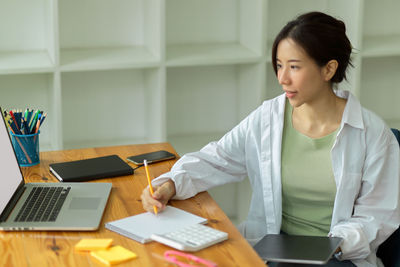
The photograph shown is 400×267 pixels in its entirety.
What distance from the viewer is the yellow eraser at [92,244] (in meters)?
1.45

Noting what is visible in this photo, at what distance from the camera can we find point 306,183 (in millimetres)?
1950

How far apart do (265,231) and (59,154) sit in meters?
0.77

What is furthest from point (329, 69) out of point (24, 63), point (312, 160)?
point (24, 63)

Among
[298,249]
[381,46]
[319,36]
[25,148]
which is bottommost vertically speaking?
[298,249]

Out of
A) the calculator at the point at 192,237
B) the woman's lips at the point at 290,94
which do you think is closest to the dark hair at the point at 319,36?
the woman's lips at the point at 290,94

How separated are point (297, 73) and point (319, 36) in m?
0.13

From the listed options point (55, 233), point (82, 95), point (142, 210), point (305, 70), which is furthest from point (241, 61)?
point (55, 233)

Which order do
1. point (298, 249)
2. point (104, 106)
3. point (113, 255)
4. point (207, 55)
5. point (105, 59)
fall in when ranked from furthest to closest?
point (104, 106) < point (207, 55) < point (105, 59) < point (298, 249) < point (113, 255)

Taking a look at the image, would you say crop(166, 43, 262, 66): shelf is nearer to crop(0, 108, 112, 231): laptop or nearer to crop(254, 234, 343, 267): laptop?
crop(0, 108, 112, 231): laptop

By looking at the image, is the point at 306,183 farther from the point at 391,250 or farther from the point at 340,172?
the point at 391,250

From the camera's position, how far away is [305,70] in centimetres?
187

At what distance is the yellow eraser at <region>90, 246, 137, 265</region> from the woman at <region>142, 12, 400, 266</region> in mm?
259

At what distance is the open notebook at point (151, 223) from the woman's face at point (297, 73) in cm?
51

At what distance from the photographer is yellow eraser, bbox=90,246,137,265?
4.57ft
